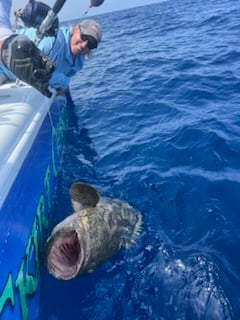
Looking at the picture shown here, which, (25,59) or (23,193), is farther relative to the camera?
(23,193)

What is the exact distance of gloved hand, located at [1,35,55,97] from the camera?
109 inches

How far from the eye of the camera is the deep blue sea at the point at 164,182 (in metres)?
2.97

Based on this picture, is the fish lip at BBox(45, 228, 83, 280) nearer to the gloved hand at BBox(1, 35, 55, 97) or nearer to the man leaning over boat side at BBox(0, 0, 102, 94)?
the gloved hand at BBox(1, 35, 55, 97)

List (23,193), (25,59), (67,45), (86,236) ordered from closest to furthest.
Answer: (25,59) < (23,193) < (86,236) < (67,45)

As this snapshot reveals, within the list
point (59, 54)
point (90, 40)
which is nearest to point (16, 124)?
point (90, 40)

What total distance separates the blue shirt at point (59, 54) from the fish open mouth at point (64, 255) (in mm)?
2447

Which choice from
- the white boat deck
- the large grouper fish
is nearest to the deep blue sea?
the large grouper fish

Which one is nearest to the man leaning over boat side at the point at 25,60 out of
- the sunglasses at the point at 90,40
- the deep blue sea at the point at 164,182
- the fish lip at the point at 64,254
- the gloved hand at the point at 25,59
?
the gloved hand at the point at 25,59

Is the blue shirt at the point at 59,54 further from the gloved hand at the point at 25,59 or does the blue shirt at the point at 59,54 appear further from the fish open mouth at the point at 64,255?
the fish open mouth at the point at 64,255

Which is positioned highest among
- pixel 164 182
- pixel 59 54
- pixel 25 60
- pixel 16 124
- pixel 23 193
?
pixel 25 60

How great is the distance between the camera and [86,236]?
119 inches

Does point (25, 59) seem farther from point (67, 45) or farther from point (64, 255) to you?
point (67, 45)

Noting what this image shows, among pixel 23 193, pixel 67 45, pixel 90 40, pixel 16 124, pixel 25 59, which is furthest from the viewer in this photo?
pixel 67 45

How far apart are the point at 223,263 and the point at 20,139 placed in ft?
6.29
